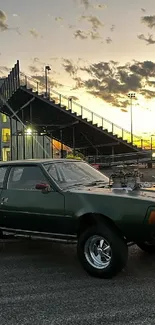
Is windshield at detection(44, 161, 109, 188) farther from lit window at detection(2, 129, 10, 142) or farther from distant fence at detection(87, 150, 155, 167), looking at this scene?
lit window at detection(2, 129, 10, 142)

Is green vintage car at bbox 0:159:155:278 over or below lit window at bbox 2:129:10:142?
below

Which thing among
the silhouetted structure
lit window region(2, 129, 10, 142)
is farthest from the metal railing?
lit window region(2, 129, 10, 142)

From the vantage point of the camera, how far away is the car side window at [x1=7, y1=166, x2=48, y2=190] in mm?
6258

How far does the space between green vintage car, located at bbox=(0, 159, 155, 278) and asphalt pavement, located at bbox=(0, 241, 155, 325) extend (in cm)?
32

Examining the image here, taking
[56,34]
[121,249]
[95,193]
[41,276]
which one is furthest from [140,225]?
[56,34]

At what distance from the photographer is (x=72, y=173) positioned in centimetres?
648

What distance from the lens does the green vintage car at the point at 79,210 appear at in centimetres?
516

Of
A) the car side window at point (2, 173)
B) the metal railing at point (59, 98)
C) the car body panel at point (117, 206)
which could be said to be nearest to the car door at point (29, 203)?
the car side window at point (2, 173)

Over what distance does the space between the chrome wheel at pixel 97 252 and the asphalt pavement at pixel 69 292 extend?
8.6 inches

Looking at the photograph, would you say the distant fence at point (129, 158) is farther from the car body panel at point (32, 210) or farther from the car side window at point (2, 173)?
the car body panel at point (32, 210)

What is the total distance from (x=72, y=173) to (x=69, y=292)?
2202 millimetres

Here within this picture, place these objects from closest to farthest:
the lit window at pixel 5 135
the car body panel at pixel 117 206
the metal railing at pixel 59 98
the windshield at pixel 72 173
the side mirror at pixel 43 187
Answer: the car body panel at pixel 117 206 < the side mirror at pixel 43 187 < the windshield at pixel 72 173 < the metal railing at pixel 59 98 < the lit window at pixel 5 135

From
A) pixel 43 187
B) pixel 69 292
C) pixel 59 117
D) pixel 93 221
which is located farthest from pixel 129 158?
pixel 69 292

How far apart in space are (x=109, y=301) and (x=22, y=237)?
7.63 feet
